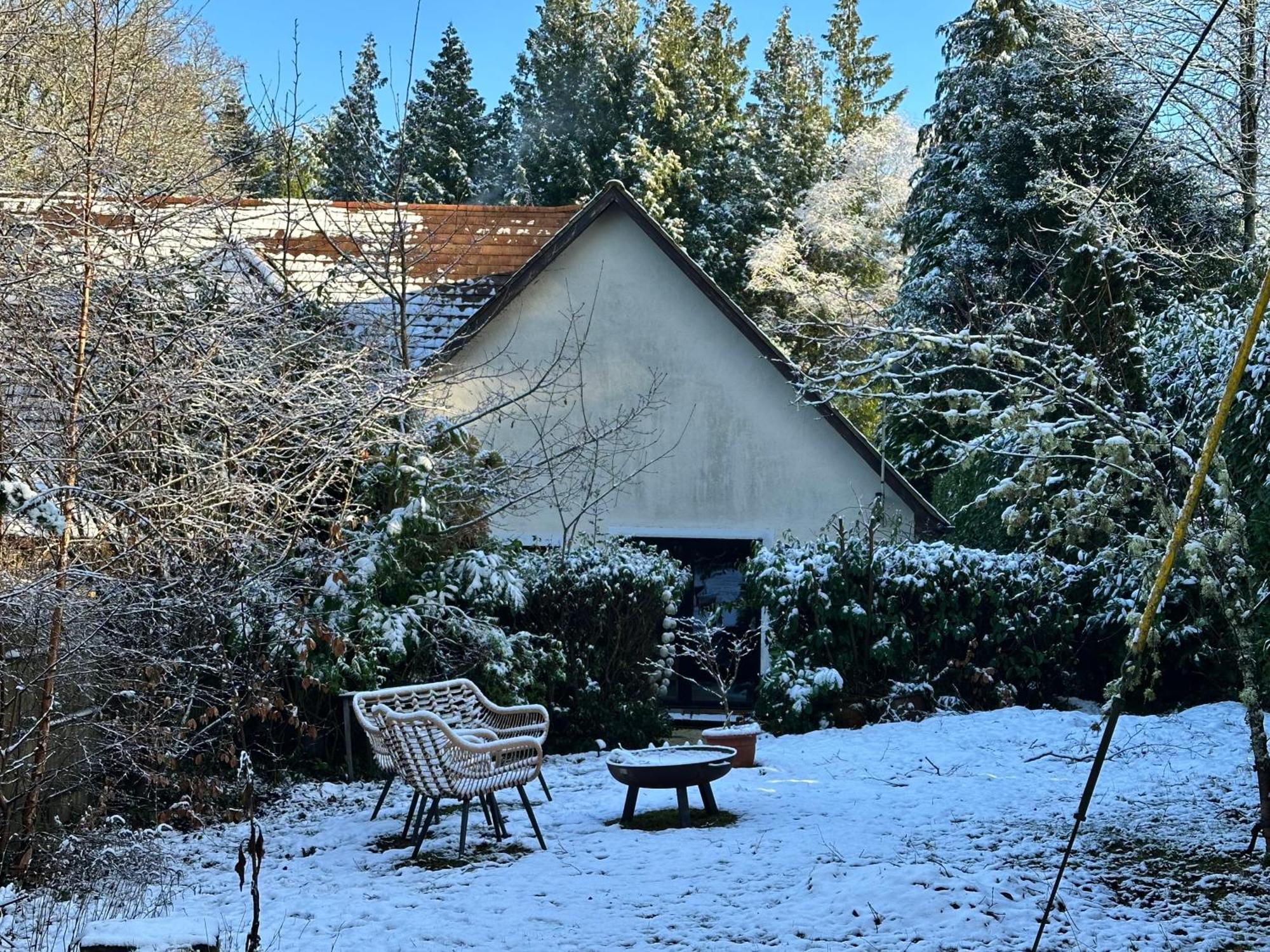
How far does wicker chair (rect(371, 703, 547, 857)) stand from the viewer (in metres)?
6.59

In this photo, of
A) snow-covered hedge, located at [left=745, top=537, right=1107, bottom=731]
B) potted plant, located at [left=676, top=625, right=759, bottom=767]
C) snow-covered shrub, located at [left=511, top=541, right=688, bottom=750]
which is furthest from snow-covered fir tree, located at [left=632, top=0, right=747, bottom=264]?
snow-covered shrub, located at [left=511, top=541, right=688, bottom=750]

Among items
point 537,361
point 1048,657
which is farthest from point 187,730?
point 1048,657

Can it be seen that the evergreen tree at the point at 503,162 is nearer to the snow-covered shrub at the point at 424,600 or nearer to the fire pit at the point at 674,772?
the snow-covered shrub at the point at 424,600

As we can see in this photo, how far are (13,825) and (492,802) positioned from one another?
2512 mm

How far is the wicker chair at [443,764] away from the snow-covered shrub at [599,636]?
3.25 m

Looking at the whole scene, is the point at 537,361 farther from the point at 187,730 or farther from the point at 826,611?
the point at 187,730

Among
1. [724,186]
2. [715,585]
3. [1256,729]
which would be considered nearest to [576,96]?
[724,186]

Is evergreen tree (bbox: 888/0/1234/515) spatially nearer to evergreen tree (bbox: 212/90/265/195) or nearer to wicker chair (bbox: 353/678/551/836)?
wicker chair (bbox: 353/678/551/836)

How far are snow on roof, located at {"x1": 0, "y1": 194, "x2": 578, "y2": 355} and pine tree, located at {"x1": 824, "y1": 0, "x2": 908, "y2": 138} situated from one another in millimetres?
21603

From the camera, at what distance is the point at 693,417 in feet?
43.9

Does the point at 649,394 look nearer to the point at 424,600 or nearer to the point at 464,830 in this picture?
the point at 424,600

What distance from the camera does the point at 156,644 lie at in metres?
6.87

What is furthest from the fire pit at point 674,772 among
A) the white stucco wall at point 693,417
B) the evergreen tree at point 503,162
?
the evergreen tree at point 503,162

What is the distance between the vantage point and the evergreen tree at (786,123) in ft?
102
